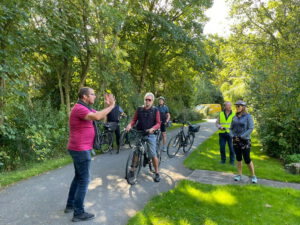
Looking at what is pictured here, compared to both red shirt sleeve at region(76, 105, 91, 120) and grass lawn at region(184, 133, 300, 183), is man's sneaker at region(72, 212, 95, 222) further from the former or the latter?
grass lawn at region(184, 133, 300, 183)

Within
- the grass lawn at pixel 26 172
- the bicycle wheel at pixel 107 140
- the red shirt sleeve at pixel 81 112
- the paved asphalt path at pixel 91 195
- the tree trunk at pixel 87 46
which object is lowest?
the paved asphalt path at pixel 91 195

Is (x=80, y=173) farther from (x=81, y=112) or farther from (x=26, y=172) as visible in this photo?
(x=26, y=172)

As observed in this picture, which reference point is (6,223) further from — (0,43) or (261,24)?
(261,24)

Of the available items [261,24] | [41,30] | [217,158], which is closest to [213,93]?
[261,24]

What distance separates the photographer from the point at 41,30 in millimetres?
7047

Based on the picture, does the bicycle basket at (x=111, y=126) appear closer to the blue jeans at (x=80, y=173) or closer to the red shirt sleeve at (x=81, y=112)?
the blue jeans at (x=80, y=173)

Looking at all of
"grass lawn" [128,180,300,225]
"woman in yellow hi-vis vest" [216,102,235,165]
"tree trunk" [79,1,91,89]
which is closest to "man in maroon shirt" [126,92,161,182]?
"grass lawn" [128,180,300,225]

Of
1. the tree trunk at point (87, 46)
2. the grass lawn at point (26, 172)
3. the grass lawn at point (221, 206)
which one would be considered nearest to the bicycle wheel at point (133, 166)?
the grass lawn at point (221, 206)

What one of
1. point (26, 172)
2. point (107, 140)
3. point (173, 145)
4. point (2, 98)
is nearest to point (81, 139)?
point (26, 172)

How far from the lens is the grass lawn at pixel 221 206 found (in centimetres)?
352

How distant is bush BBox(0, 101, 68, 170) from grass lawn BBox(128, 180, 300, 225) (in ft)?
14.9

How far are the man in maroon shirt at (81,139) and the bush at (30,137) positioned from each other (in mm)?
3673

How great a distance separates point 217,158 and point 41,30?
23.3ft

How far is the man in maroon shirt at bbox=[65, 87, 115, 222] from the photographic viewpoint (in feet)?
10.5
